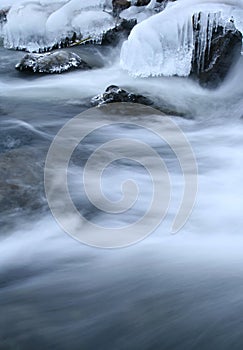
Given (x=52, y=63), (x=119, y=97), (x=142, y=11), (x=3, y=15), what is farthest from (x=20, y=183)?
(x=3, y=15)

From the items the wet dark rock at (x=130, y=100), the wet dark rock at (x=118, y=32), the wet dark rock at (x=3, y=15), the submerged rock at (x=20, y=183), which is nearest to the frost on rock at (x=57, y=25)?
the wet dark rock at (x=118, y=32)

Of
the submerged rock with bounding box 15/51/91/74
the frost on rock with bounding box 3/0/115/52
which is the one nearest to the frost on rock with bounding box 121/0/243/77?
the submerged rock with bounding box 15/51/91/74

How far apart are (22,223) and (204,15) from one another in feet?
16.8

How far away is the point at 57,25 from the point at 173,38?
164 inches

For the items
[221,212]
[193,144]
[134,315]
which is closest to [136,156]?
[193,144]

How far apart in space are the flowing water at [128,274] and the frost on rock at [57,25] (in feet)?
19.4

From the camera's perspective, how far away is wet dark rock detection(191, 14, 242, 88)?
23.7ft

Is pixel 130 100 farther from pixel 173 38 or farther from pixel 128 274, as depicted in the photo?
pixel 128 274

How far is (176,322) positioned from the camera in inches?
104

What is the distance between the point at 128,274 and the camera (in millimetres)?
3115

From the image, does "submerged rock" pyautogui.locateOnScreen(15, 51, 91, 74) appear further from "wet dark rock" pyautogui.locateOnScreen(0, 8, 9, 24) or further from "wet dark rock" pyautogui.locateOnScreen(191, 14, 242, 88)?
"wet dark rock" pyautogui.locateOnScreen(0, 8, 9, 24)

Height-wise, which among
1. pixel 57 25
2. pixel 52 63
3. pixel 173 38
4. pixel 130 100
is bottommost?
pixel 130 100

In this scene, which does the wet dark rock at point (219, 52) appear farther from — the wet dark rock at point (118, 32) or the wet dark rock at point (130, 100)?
the wet dark rock at point (118, 32)

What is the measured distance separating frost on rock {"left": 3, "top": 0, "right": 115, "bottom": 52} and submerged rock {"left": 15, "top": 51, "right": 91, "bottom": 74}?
189 centimetres
